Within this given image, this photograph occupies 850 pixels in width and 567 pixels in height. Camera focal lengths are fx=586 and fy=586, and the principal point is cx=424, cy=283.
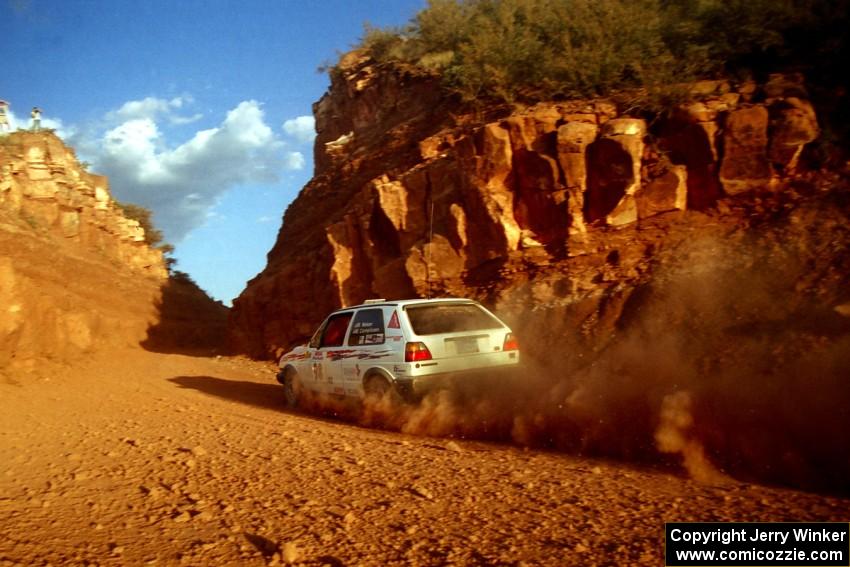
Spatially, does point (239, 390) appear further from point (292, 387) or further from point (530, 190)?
point (530, 190)

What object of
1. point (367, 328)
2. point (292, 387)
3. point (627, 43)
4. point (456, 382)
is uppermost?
point (627, 43)

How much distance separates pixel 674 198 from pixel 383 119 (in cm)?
1174

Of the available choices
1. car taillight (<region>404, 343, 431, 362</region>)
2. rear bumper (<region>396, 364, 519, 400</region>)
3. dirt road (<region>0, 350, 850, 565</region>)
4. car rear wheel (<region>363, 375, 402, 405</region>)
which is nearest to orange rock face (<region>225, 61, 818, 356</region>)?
rear bumper (<region>396, 364, 519, 400</region>)

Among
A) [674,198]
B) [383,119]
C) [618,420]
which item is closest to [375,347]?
[618,420]

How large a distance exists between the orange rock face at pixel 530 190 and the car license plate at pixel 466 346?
2917 mm

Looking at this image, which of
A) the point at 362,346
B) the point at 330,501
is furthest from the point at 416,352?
the point at 330,501

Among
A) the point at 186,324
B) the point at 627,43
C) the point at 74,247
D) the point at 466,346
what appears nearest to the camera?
the point at 466,346

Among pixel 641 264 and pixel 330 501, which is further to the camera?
pixel 641 264

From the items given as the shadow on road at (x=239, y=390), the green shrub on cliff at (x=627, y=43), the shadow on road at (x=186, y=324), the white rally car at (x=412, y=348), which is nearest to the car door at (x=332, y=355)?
the white rally car at (x=412, y=348)

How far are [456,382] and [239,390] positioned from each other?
20.1 ft

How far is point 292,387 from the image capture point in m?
9.74

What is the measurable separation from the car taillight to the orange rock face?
3609 millimetres

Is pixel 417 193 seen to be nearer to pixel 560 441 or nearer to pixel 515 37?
pixel 515 37

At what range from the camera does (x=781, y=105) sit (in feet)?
30.6
